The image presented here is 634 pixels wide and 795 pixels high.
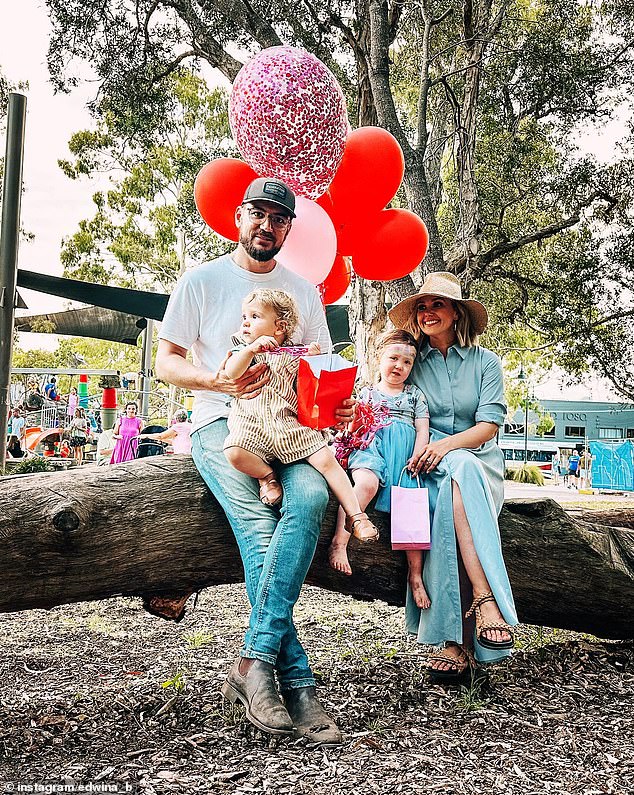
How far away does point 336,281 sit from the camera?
5.25 metres

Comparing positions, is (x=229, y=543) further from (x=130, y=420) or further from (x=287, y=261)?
(x=130, y=420)

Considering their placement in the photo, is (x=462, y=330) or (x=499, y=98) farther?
(x=499, y=98)

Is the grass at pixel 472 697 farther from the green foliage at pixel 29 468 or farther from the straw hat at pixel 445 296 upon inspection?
the green foliage at pixel 29 468

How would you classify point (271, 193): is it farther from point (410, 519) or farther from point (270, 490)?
point (410, 519)

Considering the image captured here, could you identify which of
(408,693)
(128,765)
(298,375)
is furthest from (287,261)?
(128,765)

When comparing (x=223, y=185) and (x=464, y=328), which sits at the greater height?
(x=223, y=185)

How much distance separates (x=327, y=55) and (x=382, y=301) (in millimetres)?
3383

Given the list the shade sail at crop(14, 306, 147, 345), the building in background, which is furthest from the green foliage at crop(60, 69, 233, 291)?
the building in background

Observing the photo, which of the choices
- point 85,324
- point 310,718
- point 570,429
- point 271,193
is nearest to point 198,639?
point 310,718

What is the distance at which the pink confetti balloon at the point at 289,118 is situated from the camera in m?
4.15

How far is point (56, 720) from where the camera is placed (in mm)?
2938

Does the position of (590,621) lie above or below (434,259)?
below

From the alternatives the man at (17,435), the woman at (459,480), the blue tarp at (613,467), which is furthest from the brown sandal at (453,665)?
the blue tarp at (613,467)

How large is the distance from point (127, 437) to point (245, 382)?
8.06 metres
